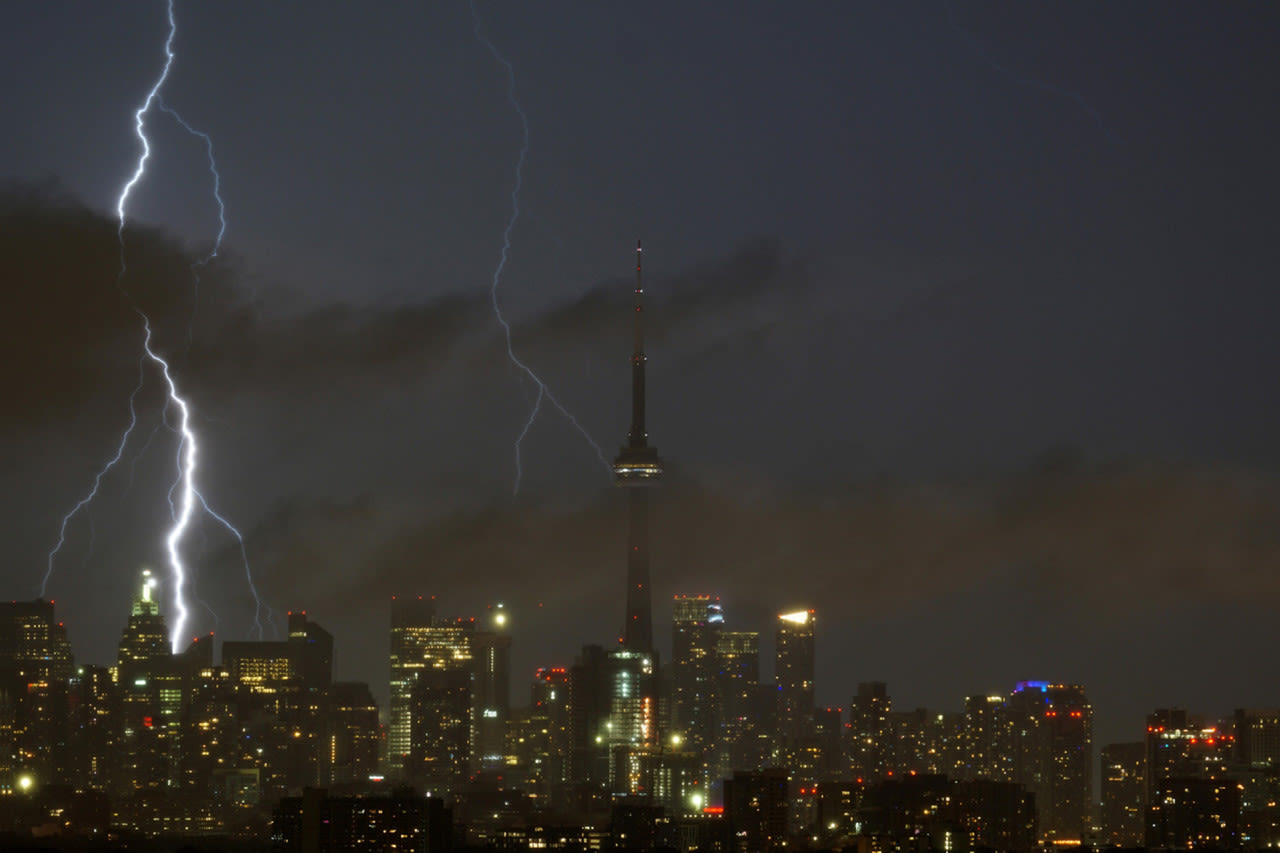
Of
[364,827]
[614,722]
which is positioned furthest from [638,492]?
[364,827]

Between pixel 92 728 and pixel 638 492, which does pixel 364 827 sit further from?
pixel 638 492

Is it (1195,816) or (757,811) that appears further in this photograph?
(1195,816)

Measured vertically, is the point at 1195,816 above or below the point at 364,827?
above

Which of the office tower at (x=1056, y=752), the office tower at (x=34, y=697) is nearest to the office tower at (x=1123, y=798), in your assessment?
the office tower at (x=1056, y=752)

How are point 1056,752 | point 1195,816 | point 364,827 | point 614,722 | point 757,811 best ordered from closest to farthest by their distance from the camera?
point 364,827 → point 757,811 → point 1195,816 → point 1056,752 → point 614,722

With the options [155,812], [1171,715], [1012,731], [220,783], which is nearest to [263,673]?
[220,783]

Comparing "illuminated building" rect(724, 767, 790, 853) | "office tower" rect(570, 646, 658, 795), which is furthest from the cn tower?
"illuminated building" rect(724, 767, 790, 853)

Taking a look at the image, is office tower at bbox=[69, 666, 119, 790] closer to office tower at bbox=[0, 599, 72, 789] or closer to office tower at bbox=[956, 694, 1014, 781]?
office tower at bbox=[0, 599, 72, 789]
